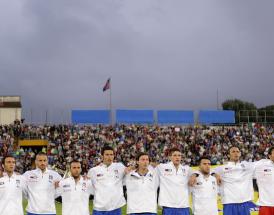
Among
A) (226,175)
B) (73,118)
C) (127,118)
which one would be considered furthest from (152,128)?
(226,175)

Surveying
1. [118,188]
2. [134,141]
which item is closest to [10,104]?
[134,141]

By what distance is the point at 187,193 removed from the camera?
966 centimetres

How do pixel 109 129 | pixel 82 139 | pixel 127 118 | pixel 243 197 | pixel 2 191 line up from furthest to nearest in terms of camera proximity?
pixel 127 118 < pixel 109 129 < pixel 82 139 < pixel 243 197 < pixel 2 191

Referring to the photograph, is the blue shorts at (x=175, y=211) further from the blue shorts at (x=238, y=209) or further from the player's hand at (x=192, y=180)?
the blue shorts at (x=238, y=209)

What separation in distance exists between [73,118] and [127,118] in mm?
5170

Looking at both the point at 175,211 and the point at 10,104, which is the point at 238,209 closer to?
the point at 175,211

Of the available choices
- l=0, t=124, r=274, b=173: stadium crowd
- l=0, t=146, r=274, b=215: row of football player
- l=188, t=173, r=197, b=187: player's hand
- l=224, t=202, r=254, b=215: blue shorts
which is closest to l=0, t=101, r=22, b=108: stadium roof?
l=0, t=124, r=274, b=173: stadium crowd

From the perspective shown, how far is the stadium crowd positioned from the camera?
33.5 metres

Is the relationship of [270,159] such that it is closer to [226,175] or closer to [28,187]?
[226,175]

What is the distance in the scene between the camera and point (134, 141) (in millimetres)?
38000

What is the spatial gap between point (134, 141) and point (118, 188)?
28.5m

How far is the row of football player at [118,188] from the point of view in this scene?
9273 millimetres

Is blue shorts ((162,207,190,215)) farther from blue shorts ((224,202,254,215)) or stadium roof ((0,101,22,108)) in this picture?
stadium roof ((0,101,22,108))

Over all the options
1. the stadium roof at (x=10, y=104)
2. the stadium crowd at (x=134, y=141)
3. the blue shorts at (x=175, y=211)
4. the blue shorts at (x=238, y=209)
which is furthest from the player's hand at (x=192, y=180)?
the stadium roof at (x=10, y=104)
